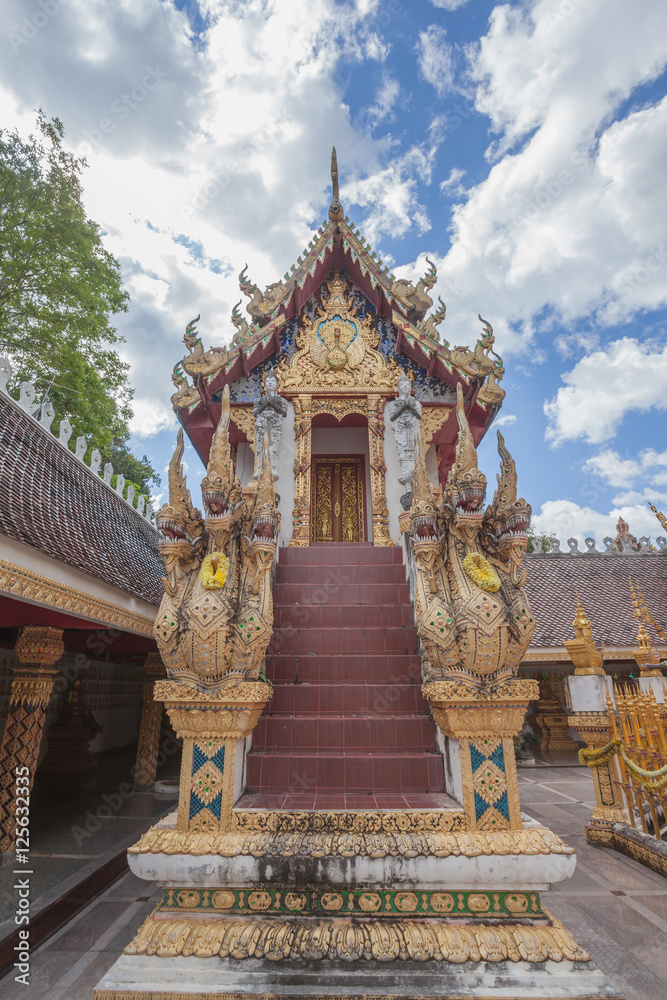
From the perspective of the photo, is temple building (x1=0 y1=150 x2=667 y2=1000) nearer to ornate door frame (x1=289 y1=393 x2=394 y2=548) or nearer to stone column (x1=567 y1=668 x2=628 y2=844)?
stone column (x1=567 y1=668 x2=628 y2=844)

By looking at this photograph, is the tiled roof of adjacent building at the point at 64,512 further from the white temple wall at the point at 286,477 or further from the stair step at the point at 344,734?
the stair step at the point at 344,734

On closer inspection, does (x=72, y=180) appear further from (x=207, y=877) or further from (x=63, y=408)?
(x=207, y=877)

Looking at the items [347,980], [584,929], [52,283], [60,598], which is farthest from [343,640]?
[52,283]

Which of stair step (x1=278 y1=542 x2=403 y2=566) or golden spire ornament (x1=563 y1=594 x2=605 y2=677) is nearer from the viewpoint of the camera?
golden spire ornament (x1=563 y1=594 x2=605 y2=677)

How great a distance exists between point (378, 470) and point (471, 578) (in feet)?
14.4

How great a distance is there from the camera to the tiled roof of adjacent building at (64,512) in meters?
4.47

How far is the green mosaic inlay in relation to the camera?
269 cm

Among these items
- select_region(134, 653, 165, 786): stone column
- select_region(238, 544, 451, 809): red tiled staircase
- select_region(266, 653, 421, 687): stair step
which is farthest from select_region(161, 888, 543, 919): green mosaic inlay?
select_region(134, 653, 165, 786): stone column

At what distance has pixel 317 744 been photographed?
3.76m

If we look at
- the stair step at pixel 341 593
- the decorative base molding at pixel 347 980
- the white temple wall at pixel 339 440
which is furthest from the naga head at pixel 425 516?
the white temple wall at pixel 339 440

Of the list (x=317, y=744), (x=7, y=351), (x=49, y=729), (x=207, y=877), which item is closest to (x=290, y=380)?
(x=317, y=744)

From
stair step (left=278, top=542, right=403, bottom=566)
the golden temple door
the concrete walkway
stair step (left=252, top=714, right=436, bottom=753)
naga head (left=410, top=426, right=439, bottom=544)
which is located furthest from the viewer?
the golden temple door

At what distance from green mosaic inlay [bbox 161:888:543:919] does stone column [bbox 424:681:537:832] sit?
465 mm

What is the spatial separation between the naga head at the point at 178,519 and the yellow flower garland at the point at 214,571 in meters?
0.21
